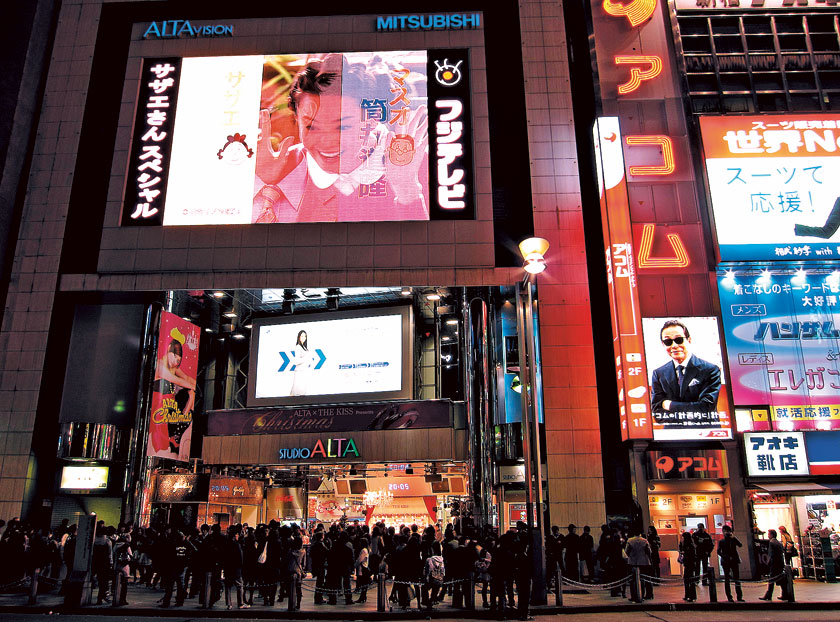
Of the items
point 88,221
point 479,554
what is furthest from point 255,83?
point 479,554

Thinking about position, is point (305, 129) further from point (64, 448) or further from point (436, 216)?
point (64, 448)

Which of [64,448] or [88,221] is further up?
[88,221]

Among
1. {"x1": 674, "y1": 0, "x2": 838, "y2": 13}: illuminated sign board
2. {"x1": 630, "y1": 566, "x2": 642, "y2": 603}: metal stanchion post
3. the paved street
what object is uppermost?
{"x1": 674, "y1": 0, "x2": 838, "y2": 13}: illuminated sign board

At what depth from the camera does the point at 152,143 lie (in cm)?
2538

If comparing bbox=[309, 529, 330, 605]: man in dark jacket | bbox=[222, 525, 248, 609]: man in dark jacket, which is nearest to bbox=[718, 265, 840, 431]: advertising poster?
bbox=[309, 529, 330, 605]: man in dark jacket

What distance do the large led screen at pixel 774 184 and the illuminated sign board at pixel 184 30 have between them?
19582 mm

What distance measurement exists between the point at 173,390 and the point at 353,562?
12.7m

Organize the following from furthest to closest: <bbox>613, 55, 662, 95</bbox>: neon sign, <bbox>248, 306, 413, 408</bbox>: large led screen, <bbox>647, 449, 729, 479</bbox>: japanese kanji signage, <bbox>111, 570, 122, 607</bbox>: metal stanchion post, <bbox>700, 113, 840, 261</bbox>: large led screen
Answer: <bbox>248, 306, 413, 408</bbox>: large led screen → <bbox>613, 55, 662, 95</bbox>: neon sign → <bbox>700, 113, 840, 261</bbox>: large led screen → <bbox>647, 449, 729, 479</bbox>: japanese kanji signage → <bbox>111, 570, 122, 607</bbox>: metal stanchion post

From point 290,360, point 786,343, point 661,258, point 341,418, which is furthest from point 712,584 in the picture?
point 290,360

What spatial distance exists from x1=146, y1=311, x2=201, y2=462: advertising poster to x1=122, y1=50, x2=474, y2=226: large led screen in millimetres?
4595

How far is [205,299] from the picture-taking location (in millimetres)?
25328

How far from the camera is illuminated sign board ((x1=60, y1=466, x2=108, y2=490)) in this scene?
2325 centimetres

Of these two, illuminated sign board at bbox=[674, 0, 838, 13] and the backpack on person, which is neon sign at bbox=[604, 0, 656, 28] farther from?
the backpack on person

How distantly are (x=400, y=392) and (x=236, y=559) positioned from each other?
11.4 meters
